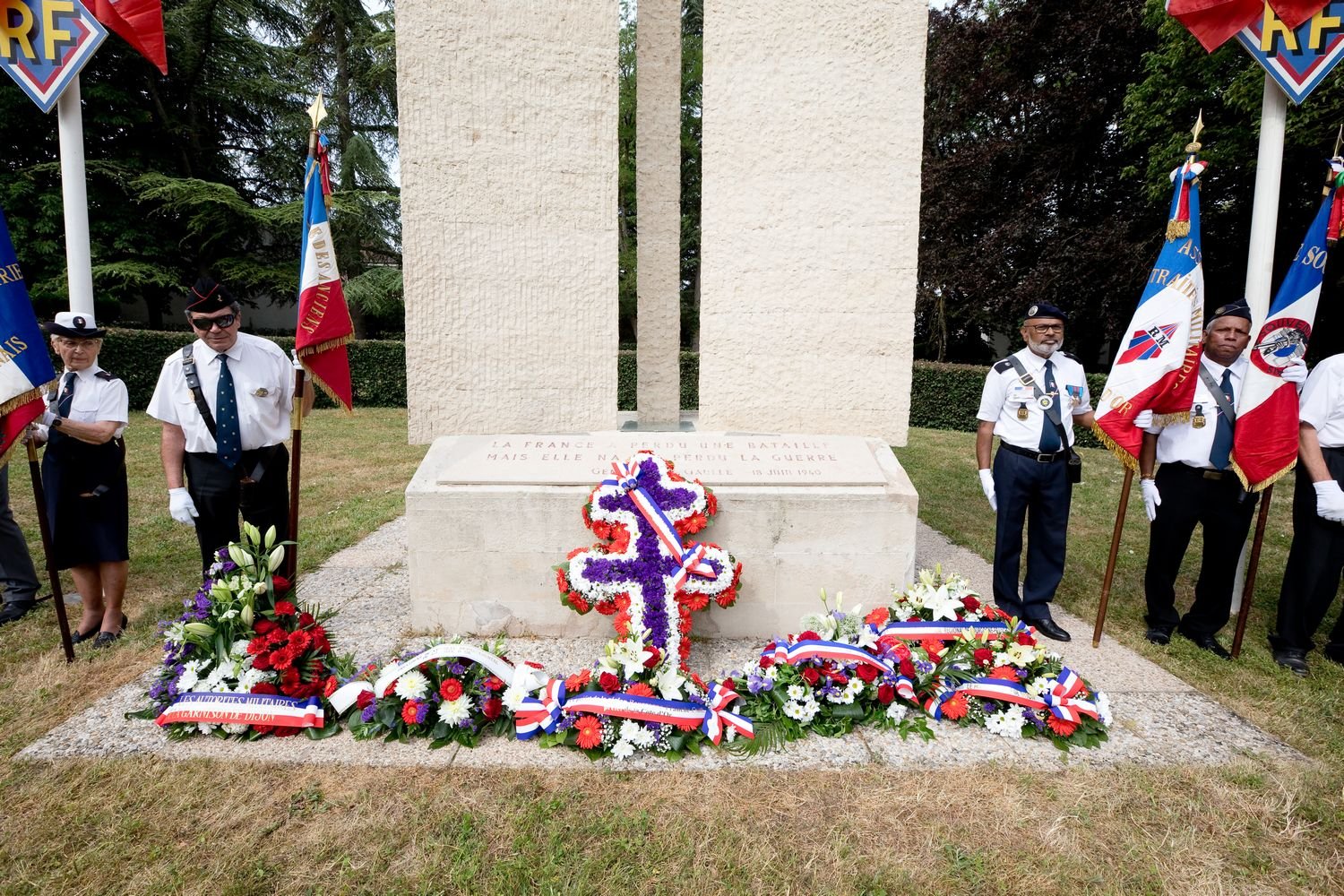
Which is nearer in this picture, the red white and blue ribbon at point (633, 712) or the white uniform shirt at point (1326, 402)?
the red white and blue ribbon at point (633, 712)

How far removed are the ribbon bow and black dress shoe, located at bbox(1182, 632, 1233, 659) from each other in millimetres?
2905

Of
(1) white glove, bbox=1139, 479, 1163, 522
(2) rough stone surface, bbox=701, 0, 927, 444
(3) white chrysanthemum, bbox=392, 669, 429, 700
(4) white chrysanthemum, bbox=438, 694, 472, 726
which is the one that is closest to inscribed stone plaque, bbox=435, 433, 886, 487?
(2) rough stone surface, bbox=701, 0, 927, 444

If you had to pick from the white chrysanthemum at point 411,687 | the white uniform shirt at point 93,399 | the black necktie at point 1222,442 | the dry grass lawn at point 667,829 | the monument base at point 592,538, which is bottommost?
the dry grass lawn at point 667,829

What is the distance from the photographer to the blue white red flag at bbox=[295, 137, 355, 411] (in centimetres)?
338

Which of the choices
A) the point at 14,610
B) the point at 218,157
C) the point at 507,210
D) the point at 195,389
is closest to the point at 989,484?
the point at 507,210

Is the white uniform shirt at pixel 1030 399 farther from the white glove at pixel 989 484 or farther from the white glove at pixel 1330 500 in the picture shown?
the white glove at pixel 1330 500

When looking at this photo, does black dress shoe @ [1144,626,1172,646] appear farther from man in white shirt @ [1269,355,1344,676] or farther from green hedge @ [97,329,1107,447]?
green hedge @ [97,329,1107,447]

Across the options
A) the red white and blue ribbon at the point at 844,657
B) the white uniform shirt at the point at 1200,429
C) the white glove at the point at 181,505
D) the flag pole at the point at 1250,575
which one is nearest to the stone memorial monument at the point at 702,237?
the red white and blue ribbon at the point at 844,657

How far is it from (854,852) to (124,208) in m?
20.8

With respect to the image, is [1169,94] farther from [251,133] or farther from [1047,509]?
[251,133]

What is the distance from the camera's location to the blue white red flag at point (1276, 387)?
11.3 ft

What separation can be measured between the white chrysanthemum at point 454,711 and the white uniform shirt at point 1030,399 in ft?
10.1

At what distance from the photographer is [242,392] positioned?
3475mm

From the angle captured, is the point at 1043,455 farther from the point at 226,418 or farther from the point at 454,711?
the point at 226,418
